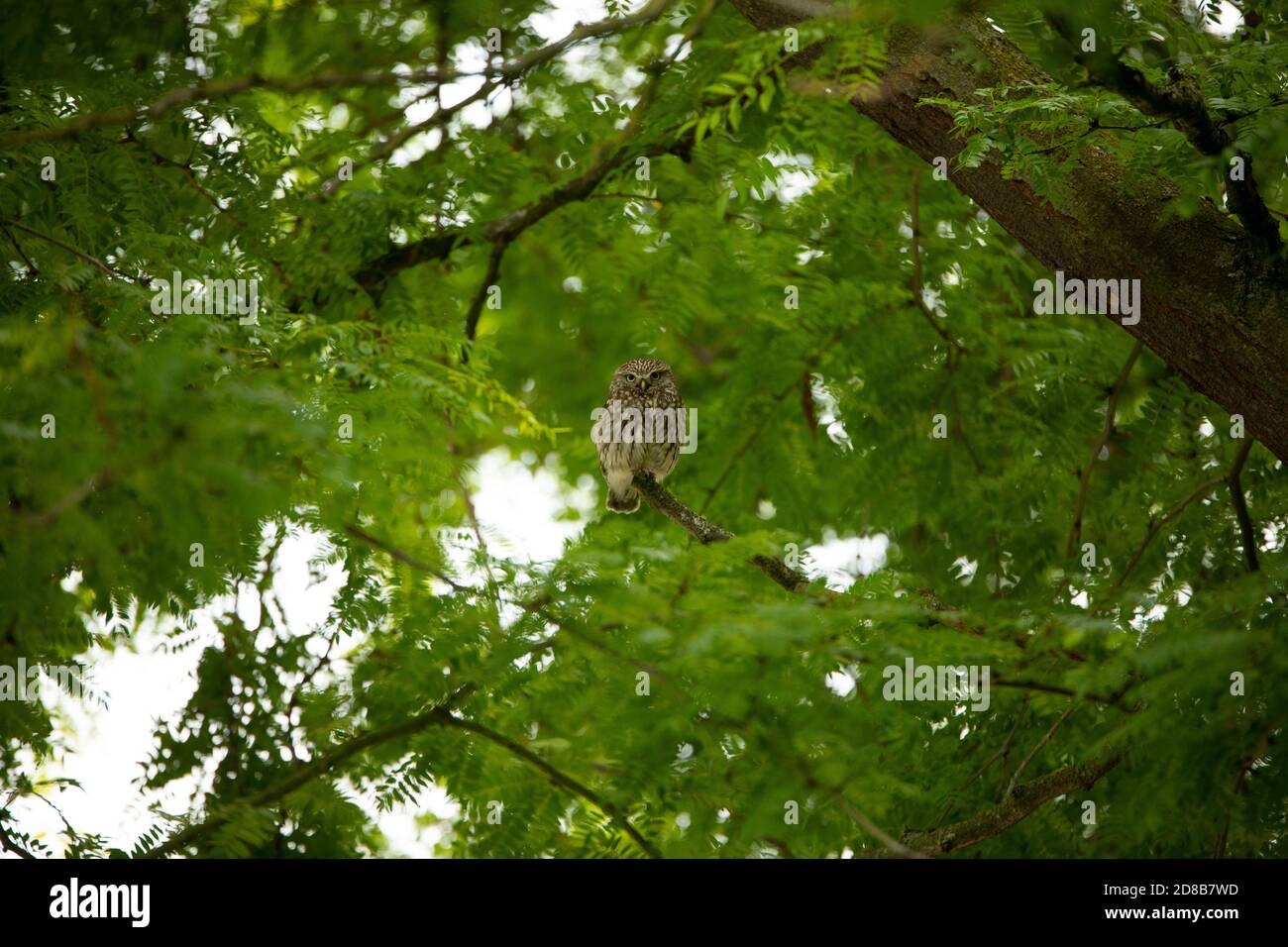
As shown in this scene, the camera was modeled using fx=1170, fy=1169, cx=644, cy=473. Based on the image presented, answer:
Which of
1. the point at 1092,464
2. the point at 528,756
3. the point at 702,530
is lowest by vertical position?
the point at 528,756

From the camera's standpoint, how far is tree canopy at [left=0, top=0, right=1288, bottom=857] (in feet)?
10.6

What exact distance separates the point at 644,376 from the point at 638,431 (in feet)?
1.39

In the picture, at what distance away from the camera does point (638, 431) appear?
638cm

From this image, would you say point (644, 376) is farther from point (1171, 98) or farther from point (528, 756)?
point (1171, 98)

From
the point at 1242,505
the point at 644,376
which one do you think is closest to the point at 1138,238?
the point at 1242,505

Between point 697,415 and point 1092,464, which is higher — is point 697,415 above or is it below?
above

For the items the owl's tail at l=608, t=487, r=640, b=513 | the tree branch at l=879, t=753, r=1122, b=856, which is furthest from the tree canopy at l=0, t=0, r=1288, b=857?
the owl's tail at l=608, t=487, r=640, b=513

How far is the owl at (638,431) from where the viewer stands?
6371mm

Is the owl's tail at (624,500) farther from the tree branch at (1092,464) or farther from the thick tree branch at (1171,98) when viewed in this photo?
the thick tree branch at (1171,98)

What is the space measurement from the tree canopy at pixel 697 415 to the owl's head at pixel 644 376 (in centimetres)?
32

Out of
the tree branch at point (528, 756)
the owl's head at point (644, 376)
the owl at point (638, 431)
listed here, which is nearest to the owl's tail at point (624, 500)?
the owl at point (638, 431)
